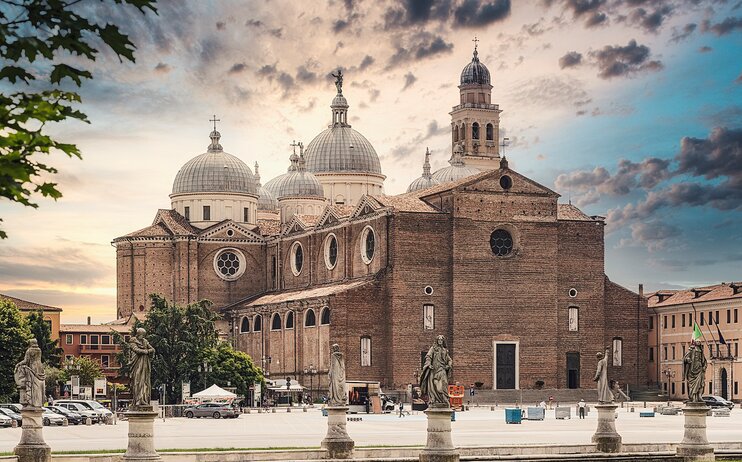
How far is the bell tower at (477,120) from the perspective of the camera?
141000mm

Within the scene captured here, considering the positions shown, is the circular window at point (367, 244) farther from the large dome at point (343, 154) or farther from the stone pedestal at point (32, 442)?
the stone pedestal at point (32, 442)

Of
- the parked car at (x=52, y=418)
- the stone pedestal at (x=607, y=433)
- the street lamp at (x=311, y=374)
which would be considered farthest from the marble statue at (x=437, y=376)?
the street lamp at (x=311, y=374)

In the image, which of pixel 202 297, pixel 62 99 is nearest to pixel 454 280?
pixel 202 297

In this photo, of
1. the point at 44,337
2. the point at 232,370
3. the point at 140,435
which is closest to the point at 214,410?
the point at 232,370

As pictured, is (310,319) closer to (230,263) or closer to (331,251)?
(331,251)

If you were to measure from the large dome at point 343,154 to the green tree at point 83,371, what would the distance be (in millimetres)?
34890

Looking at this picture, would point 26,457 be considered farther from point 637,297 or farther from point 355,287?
point 637,297

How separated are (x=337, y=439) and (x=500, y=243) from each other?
5971 centimetres

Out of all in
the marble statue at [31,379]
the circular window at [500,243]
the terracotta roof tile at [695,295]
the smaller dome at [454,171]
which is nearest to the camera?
the marble statue at [31,379]

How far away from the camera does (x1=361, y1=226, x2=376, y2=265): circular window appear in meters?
98.1

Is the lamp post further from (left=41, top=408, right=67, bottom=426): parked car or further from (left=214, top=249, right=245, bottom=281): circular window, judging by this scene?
(left=41, top=408, right=67, bottom=426): parked car

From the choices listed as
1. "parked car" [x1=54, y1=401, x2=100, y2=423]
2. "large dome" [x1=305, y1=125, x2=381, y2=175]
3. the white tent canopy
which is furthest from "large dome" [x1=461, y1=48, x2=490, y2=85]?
"parked car" [x1=54, y1=401, x2=100, y2=423]

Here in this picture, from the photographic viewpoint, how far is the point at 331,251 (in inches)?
4158

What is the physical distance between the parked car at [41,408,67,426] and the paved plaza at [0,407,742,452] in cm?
142
